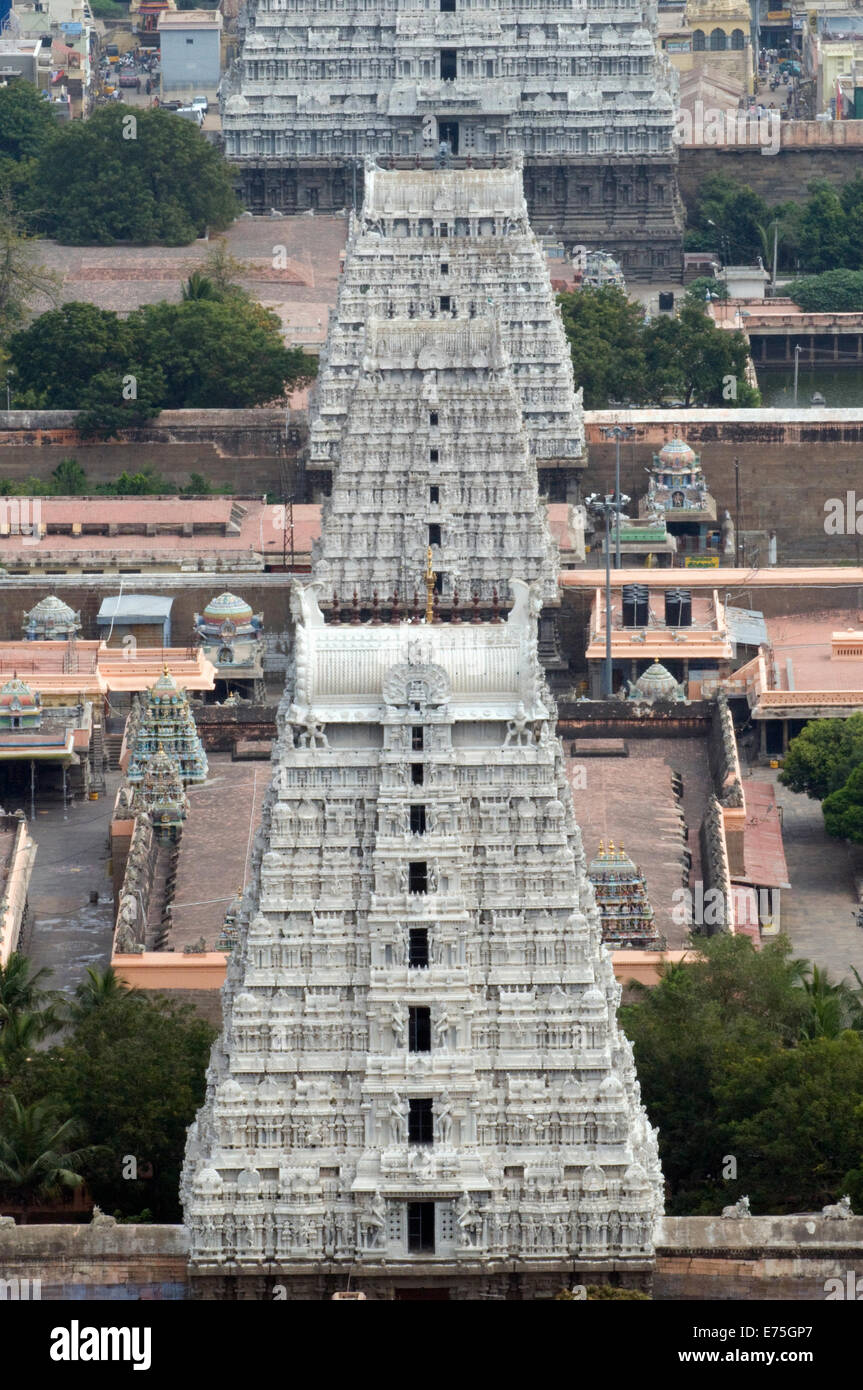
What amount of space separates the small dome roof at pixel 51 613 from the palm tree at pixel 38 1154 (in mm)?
50516

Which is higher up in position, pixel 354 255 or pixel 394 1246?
pixel 354 255

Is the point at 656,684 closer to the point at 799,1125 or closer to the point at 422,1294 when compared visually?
the point at 799,1125

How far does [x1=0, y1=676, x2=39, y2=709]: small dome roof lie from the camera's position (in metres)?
137

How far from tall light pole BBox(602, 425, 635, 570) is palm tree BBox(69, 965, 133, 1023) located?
50.9 m

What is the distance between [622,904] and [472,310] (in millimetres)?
52571

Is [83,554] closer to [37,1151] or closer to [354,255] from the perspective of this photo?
[354,255]

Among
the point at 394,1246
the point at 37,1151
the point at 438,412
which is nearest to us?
the point at 394,1246

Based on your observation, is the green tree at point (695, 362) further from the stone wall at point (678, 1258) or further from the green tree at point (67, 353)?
the stone wall at point (678, 1258)

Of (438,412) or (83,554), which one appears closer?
(438,412)

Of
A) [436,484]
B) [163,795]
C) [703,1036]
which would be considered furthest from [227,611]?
[703,1036]

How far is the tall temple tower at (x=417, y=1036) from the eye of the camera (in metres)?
87.5

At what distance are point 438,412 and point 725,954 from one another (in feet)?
129

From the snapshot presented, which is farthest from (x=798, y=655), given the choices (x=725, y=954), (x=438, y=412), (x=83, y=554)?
(x=725, y=954)
